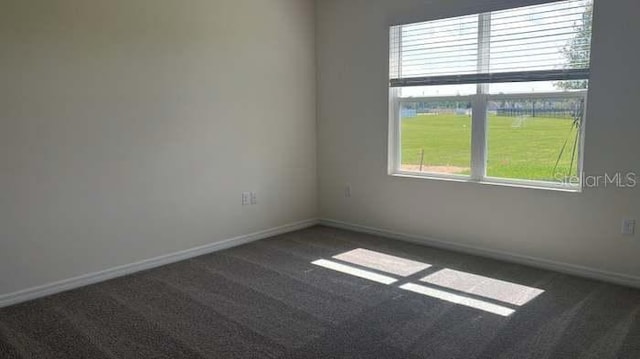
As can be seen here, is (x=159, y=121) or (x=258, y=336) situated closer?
(x=258, y=336)

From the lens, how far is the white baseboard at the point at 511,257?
3520 millimetres

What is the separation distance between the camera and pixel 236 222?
180 inches

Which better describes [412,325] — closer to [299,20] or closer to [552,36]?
[552,36]

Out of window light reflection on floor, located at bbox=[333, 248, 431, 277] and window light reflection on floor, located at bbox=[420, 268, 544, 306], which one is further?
window light reflection on floor, located at bbox=[333, 248, 431, 277]

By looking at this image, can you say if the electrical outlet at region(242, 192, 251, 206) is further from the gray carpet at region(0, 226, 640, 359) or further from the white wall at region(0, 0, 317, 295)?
the gray carpet at region(0, 226, 640, 359)

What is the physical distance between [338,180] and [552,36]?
8.08 ft

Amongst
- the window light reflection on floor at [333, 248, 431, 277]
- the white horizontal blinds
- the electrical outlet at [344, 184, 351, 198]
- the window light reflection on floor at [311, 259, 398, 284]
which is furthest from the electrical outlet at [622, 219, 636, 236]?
the electrical outlet at [344, 184, 351, 198]

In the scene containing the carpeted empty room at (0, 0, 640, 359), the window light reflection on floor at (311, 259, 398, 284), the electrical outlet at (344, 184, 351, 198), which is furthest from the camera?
the electrical outlet at (344, 184, 351, 198)

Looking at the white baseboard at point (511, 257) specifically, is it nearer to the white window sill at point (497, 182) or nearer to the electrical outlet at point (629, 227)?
the electrical outlet at point (629, 227)

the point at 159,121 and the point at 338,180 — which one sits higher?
the point at 159,121

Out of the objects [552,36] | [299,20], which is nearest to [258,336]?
[552,36]

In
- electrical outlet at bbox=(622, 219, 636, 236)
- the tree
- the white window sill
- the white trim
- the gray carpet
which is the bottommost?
the gray carpet

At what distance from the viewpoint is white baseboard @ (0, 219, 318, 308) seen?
10.7ft

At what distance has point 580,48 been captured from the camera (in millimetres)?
3527
